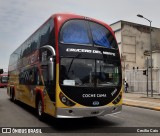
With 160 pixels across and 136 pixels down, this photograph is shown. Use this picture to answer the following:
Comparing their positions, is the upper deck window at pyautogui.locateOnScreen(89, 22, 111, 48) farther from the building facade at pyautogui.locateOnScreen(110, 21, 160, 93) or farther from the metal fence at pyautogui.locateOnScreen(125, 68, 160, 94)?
the building facade at pyautogui.locateOnScreen(110, 21, 160, 93)

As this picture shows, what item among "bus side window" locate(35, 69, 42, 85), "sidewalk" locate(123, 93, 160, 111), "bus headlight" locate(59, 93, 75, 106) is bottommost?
"sidewalk" locate(123, 93, 160, 111)

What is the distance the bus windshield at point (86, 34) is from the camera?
10242mm

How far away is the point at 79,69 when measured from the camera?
998 centimetres

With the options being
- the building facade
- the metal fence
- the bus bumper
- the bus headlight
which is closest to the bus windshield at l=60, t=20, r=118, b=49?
the bus headlight

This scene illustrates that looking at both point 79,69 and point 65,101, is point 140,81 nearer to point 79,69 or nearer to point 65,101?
point 79,69

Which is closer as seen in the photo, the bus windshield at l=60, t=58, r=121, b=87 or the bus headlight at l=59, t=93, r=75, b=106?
the bus headlight at l=59, t=93, r=75, b=106

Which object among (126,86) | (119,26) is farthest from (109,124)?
(119,26)

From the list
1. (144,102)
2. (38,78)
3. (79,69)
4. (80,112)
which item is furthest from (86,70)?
(144,102)

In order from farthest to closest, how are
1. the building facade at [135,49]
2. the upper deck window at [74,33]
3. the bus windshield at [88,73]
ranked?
1. the building facade at [135,49]
2. the upper deck window at [74,33]
3. the bus windshield at [88,73]

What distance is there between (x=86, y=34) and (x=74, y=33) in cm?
47

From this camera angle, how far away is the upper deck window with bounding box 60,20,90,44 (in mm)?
10188

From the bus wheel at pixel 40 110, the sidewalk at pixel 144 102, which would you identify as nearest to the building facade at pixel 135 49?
the sidewalk at pixel 144 102

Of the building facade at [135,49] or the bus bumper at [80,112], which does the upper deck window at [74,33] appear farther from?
the building facade at [135,49]

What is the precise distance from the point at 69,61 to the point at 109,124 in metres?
2.89
